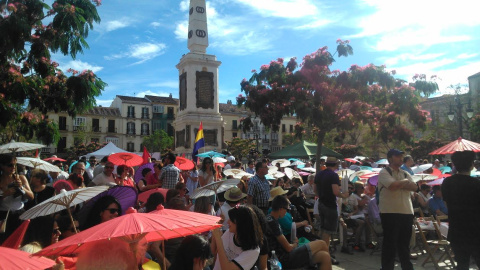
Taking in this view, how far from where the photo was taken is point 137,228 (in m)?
2.63

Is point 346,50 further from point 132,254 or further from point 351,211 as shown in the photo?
point 132,254

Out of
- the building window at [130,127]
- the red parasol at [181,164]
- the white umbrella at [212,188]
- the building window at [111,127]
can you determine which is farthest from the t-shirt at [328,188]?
the building window at [130,127]

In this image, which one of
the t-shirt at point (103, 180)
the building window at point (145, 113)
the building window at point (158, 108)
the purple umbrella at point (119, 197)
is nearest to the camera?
the purple umbrella at point (119, 197)

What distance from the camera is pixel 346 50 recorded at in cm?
1323

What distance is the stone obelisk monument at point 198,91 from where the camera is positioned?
23891 millimetres

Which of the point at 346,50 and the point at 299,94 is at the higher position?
the point at 346,50

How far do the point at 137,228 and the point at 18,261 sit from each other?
701mm

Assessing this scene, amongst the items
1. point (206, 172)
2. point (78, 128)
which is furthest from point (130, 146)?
point (206, 172)

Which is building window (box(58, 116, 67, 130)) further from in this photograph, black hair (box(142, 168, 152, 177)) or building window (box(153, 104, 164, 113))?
black hair (box(142, 168, 152, 177))

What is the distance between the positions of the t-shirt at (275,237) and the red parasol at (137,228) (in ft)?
5.61

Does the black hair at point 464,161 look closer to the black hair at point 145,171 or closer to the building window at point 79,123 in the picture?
the black hair at point 145,171

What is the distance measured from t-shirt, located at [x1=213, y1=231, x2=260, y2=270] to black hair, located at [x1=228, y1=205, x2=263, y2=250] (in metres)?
0.05

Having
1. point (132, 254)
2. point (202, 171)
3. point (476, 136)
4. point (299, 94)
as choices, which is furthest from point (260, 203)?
point (476, 136)

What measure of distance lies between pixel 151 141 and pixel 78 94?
170 ft
